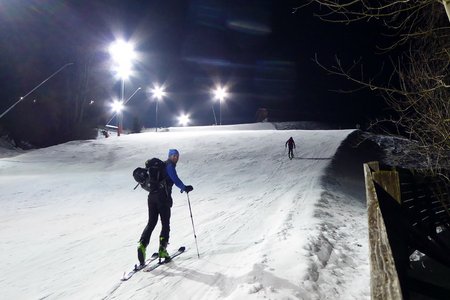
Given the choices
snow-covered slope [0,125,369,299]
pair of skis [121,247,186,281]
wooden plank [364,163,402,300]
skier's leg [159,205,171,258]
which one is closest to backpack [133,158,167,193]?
skier's leg [159,205,171,258]

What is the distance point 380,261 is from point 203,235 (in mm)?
6514

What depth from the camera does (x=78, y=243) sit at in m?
9.02

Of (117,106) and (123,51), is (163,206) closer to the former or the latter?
(123,51)

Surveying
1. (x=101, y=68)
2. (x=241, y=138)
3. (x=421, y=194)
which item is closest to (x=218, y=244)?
(x=421, y=194)

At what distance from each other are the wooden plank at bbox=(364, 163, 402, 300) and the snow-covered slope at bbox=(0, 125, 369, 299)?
1.89m

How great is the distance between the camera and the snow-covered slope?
538cm

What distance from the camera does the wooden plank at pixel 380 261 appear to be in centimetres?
248

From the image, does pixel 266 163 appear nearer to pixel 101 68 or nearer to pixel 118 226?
pixel 118 226

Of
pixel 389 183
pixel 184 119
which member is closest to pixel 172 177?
pixel 389 183

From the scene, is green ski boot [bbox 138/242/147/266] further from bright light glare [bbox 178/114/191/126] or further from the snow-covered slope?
bright light glare [bbox 178/114/191/126]

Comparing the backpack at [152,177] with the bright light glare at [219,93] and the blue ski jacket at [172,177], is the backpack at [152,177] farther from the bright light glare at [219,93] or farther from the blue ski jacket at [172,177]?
the bright light glare at [219,93]

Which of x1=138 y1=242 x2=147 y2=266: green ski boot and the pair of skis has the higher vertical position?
x1=138 y1=242 x2=147 y2=266: green ski boot

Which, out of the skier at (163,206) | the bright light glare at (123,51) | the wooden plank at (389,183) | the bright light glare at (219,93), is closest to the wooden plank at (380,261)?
the wooden plank at (389,183)

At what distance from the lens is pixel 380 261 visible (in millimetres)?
2783
